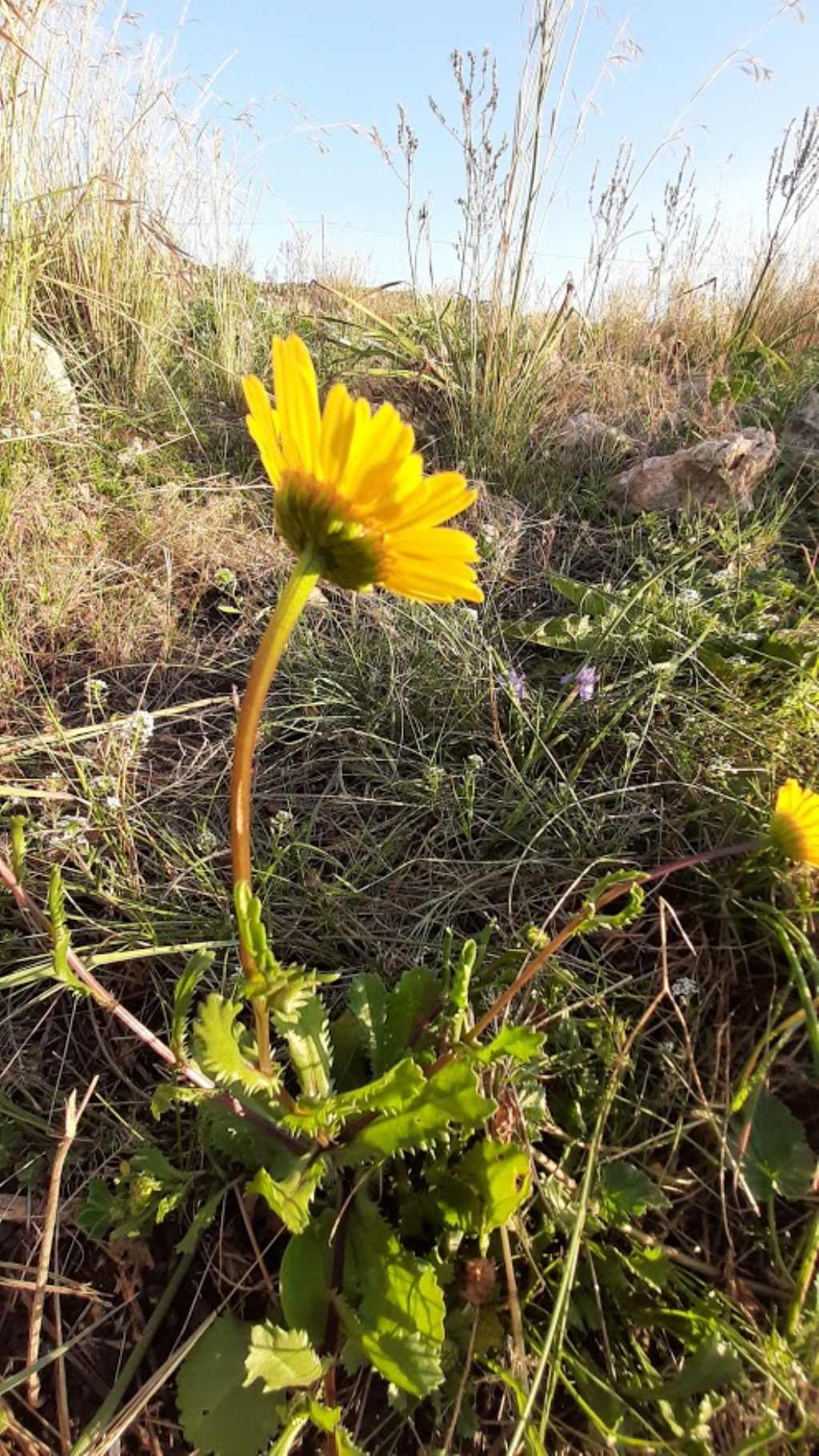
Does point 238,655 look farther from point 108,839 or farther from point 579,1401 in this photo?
point 579,1401

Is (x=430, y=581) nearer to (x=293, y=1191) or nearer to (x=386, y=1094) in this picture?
(x=386, y=1094)

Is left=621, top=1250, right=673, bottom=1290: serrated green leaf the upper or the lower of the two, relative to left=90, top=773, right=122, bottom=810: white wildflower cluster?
lower

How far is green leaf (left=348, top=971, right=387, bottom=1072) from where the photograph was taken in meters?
0.90

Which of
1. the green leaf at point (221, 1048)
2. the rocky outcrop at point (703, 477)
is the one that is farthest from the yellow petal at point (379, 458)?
the rocky outcrop at point (703, 477)

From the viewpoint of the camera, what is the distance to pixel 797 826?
0.97 metres

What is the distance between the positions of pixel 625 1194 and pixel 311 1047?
375 mm

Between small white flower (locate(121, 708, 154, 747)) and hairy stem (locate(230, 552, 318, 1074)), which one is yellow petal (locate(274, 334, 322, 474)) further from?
small white flower (locate(121, 708, 154, 747))

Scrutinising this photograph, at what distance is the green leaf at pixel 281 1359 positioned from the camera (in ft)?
2.14

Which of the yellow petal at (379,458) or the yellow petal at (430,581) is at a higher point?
the yellow petal at (379,458)

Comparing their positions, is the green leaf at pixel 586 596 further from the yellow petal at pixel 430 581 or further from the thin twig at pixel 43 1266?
the thin twig at pixel 43 1266

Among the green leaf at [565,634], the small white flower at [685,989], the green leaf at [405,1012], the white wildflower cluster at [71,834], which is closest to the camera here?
the green leaf at [405,1012]

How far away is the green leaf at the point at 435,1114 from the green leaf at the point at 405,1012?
0.47ft

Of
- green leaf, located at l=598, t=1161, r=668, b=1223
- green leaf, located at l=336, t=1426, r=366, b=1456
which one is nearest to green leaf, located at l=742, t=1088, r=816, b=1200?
green leaf, located at l=598, t=1161, r=668, b=1223

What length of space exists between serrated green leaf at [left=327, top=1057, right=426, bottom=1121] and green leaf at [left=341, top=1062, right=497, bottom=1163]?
1cm
